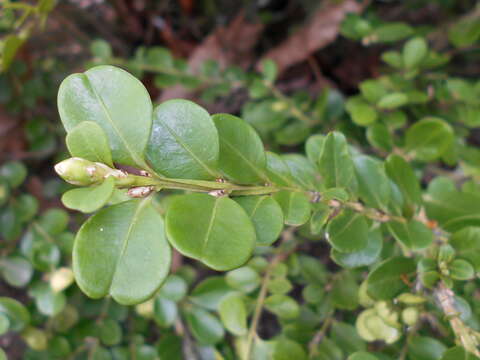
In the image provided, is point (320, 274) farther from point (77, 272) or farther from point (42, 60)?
point (42, 60)

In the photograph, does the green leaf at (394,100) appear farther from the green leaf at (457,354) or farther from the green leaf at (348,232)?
the green leaf at (457,354)

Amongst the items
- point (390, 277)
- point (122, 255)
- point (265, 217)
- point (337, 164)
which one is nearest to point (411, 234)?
point (390, 277)

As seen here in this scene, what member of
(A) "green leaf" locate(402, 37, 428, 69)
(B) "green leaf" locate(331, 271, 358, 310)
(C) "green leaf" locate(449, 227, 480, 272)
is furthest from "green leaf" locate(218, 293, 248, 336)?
(A) "green leaf" locate(402, 37, 428, 69)

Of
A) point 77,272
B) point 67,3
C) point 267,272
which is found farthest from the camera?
point 67,3

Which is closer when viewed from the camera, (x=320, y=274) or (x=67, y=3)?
(x=320, y=274)

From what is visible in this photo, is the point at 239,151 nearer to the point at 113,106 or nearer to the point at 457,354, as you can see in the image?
the point at 113,106

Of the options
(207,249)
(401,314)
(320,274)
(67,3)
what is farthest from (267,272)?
(67,3)
